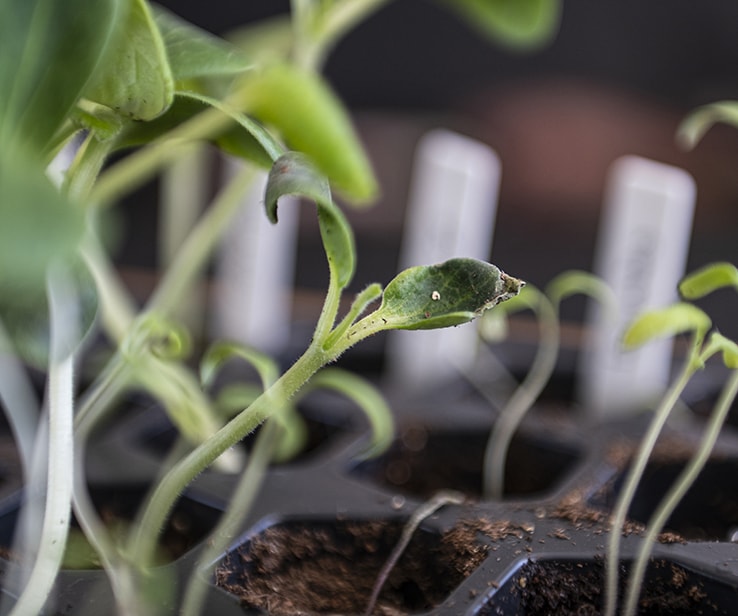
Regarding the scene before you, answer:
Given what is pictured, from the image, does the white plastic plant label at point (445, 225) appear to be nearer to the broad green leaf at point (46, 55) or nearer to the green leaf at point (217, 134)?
the green leaf at point (217, 134)

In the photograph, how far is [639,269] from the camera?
2.48ft

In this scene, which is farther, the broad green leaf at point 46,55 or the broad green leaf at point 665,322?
the broad green leaf at point 665,322

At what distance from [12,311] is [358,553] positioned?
257 millimetres

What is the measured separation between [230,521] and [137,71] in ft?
0.87

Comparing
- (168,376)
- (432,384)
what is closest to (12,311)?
(168,376)

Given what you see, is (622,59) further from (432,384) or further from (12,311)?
(12,311)

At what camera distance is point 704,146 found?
1.39 m

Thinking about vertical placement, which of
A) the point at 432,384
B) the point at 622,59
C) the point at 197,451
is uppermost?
the point at 622,59

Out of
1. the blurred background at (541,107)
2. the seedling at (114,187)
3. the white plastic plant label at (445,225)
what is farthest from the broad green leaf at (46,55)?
the blurred background at (541,107)

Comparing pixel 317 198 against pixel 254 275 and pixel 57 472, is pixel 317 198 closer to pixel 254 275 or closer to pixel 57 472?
pixel 57 472

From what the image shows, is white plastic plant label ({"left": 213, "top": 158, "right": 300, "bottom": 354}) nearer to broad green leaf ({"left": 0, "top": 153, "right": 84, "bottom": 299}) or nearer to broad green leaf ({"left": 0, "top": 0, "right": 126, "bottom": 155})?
broad green leaf ({"left": 0, "top": 0, "right": 126, "bottom": 155})

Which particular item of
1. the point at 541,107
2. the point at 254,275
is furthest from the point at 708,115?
the point at 541,107

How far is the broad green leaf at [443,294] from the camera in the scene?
35 centimetres

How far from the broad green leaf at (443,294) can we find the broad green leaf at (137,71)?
0.45ft
